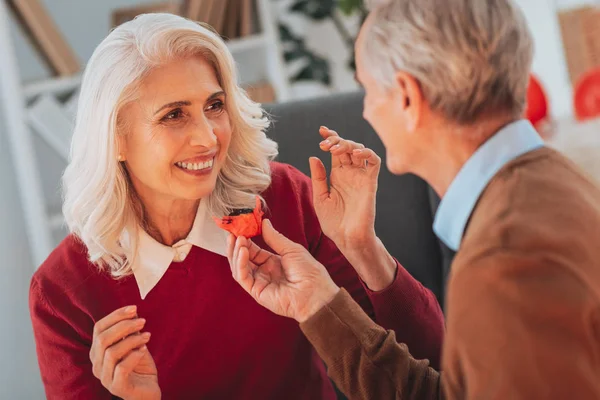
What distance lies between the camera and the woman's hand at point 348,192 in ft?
3.75

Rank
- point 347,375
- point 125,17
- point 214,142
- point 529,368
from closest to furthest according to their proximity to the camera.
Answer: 1. point 529,368
2. point 347,375
3. point 214,142
4. point 125,17

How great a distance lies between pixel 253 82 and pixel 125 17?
49cm

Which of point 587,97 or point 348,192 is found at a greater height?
point 348,192

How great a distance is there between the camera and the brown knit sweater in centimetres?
70

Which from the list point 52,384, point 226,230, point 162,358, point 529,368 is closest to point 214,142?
point 226,230

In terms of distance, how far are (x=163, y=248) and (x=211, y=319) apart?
0.14 m

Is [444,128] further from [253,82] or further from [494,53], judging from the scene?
[253,82]

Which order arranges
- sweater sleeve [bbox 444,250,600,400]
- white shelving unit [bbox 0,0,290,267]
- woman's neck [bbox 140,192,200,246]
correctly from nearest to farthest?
sweater sleeve [bbox 444,250,600,400]
woman's neck [bbox 140,192,200,246]
white shelving unit [bbox 0,0,290,267]

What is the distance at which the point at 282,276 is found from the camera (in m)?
1.12

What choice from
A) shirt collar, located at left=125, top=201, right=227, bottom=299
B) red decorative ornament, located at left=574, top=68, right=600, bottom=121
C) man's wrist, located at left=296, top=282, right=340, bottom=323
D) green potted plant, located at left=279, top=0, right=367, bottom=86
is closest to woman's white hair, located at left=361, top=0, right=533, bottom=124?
man's wrist, located at left=296, top=282, right=340, bottom=323

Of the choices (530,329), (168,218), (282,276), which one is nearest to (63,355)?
(168,218)

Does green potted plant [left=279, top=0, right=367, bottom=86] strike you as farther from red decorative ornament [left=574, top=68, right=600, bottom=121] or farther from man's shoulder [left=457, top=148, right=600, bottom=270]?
man's shoulder [left=457, top=148, right=600, bottom=270]

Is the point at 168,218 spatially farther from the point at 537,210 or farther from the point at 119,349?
the point at 537,210

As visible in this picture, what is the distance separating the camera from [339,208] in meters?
1.18
